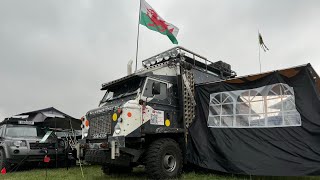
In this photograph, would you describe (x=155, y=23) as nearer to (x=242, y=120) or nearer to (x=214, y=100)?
(x=214, y=100)

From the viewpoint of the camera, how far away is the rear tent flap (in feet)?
23.4

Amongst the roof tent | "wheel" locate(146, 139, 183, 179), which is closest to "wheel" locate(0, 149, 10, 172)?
the roof tent

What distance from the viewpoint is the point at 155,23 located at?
10953mm

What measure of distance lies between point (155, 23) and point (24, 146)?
6.72 metres

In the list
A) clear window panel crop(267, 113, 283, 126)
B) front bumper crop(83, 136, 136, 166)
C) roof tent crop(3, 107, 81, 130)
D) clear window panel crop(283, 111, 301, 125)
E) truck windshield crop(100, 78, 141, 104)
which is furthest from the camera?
roof tent crop(3, 107, 81, 130)

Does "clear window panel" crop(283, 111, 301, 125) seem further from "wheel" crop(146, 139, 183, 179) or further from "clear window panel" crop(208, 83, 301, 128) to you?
"wheel" crop(146, 139, 183, 179)

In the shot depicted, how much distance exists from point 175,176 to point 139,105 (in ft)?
7.16

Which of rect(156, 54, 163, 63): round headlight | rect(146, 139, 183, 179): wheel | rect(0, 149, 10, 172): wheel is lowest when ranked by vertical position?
rect(0, 149, 10, 172): wheel

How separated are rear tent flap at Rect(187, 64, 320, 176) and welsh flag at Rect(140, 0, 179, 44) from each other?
2.75m

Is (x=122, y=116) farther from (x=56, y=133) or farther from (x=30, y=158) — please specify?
(x=56, y=133)

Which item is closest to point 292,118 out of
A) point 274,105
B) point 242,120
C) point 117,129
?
point 274,105

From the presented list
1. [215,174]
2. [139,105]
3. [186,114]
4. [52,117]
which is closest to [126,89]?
[139,105]

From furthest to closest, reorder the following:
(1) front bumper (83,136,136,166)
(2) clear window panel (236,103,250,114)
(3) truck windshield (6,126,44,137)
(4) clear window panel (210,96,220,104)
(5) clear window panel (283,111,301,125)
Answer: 1. (3) truck windshield (6,126,44,137)
2. (4) clear window panel (210,96,220,104)
3. (2) clear window panel (236,103,250,114)
4. (5) clear window panel (283,111,301,125)
5. (1) front bumper (83,136,136,166)

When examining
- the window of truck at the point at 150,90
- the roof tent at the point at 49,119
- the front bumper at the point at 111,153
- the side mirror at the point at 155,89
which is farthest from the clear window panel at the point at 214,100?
the roof tent at the point at 49,119
